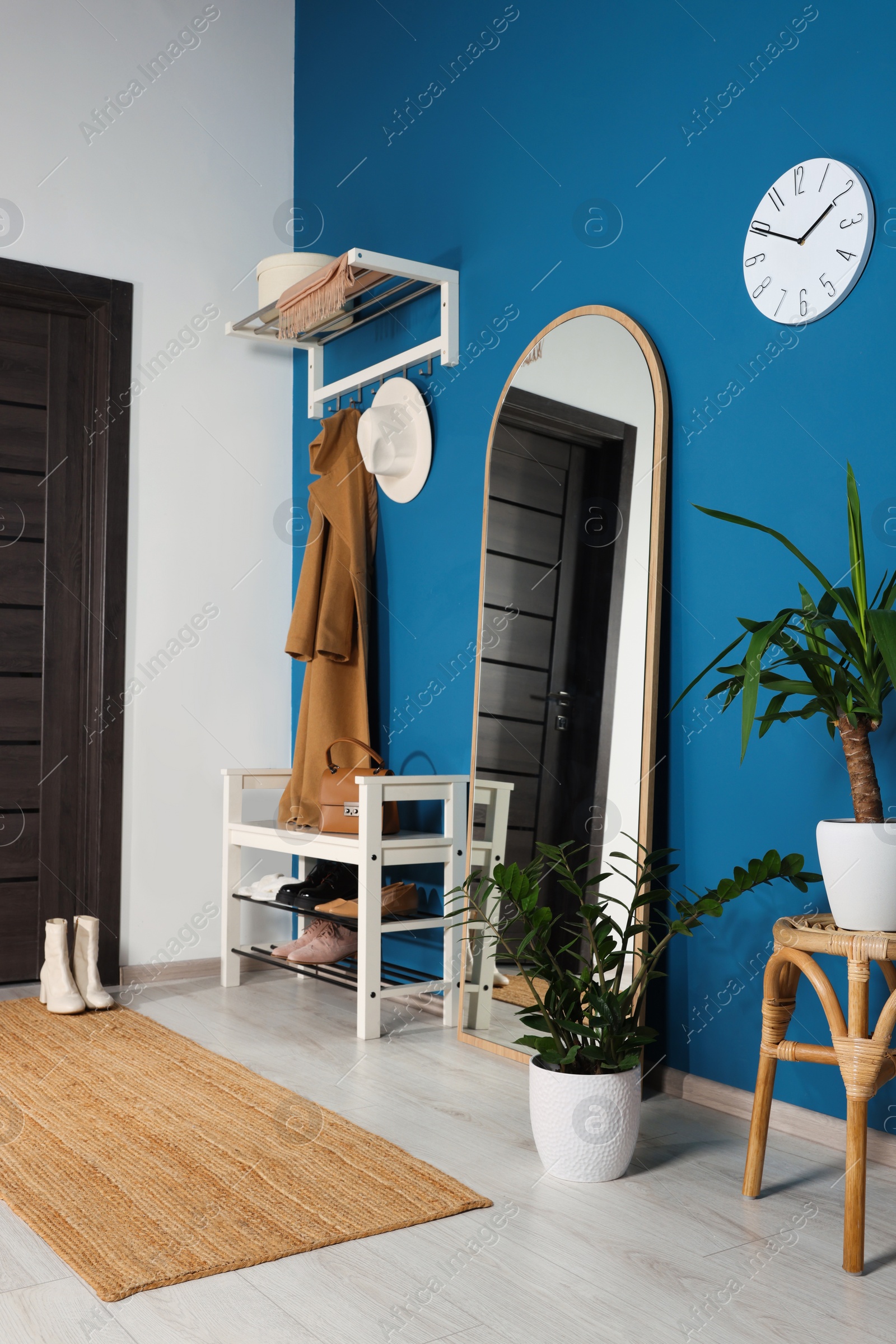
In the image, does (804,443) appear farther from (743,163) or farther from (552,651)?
(552,651)

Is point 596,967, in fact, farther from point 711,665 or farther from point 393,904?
point 393,904

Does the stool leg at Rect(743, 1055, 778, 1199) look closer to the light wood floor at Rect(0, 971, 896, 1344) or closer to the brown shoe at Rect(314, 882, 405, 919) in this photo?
the light wood floor at Rect(0, 971, 896, 1344)

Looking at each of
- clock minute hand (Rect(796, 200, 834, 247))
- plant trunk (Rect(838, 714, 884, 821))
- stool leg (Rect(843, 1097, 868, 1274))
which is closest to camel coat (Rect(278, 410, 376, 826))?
clock minute hand (Rect(796, 200, 834, 247))

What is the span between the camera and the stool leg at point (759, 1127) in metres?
1.80

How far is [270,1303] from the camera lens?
1.49 m

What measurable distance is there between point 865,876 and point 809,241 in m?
1.18

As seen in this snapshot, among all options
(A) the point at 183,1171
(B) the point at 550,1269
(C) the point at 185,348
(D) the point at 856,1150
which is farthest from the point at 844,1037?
(C) the point at 185,348

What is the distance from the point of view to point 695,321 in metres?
2.40

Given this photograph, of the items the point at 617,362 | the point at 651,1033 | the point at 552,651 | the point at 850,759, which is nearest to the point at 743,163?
the point at 617,362

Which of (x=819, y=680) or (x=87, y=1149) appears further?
(x=87, y=1149)

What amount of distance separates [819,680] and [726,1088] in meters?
0.94

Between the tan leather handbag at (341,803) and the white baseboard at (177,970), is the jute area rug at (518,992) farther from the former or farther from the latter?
the white baseboard at (177,970)

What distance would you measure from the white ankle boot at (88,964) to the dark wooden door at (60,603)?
0.34 metres

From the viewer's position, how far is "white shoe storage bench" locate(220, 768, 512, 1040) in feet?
9.13
